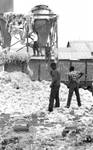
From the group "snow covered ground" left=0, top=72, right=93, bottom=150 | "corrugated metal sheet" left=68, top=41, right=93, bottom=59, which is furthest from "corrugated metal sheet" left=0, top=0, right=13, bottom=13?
"snow covered ground" left=0, top=72, right=93, bottom=150

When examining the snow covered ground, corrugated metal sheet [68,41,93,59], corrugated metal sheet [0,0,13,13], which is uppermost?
corrugated metal sheet [0,0,13,13]

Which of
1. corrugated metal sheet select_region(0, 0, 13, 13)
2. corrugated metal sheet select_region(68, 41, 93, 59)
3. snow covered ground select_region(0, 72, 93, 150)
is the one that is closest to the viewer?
snow covered ground select_region(0, 72, 93, 150)

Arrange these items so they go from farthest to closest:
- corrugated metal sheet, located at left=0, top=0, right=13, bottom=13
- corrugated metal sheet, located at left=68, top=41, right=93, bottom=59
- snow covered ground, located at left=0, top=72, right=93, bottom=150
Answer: corrugated metal sheet, located at left=0, top=0, right=13, bottom=13, corrugated metal sheet, located at left=68, top=41, right=93, bottom=59, snow covered ground, located at left=0, top=72, right=93, bottom=150

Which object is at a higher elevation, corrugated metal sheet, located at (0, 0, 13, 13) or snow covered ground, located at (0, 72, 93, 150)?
corrugated metal sheet, located at (0, 0, 13, 13)

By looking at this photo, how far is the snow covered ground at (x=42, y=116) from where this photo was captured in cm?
703

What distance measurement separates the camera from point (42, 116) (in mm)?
10336

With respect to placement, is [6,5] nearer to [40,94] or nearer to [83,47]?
[83,47]

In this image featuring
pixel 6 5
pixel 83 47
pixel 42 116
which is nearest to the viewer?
pixel 42 116

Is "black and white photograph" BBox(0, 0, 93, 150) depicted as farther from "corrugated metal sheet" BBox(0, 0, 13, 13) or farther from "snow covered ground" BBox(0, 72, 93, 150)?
"corrugated metal sheet" BBox(0, 0, 13, 13)

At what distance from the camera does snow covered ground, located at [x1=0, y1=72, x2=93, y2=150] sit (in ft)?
23.1

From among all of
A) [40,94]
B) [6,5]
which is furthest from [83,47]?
[40,94]

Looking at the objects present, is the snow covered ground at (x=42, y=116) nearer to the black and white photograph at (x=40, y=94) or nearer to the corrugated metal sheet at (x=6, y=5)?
the black and white photograph at (x=40, y=94)

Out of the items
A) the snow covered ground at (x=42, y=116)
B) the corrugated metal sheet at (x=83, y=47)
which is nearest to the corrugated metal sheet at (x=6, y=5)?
the corrugated metal sheet at (x=83, y=47)

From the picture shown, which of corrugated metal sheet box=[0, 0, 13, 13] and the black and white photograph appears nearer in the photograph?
the black and white photograph
